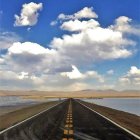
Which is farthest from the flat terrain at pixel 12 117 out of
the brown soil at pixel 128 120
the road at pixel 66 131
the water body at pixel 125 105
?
the water body at pixel 125 105

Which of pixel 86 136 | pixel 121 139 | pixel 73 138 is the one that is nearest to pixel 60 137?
pixel 73 138

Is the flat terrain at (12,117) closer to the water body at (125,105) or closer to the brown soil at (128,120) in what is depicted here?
the brown soil at (128,120)

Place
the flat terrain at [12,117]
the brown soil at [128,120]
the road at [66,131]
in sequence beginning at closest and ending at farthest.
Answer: the road at [66,131]
the brown soil at [128,120]
the flat terrain at [12,117]

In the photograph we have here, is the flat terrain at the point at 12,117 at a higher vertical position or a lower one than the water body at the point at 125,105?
lower

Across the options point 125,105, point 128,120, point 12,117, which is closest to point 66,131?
point 128,120

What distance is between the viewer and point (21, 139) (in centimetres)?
1620

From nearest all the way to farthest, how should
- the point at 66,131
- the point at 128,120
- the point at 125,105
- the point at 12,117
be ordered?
the point at 66,131 → the point at 128,120 → the point at 12,117 → the point at 125,105

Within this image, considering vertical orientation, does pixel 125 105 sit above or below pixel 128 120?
above

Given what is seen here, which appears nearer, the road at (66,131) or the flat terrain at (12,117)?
the road at (66,131)

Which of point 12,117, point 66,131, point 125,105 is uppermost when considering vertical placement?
point 125,105

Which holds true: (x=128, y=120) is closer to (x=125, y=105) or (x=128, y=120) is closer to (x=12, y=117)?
(x=12, y=117)

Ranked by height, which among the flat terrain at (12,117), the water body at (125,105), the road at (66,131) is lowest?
the road at (66,131)

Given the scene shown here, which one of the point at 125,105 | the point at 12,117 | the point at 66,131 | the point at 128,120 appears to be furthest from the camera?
the point at 125,105

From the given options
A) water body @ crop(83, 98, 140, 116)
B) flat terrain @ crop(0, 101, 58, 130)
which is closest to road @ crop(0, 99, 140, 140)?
flat terrain @ crop(0, 101, 58, 130)
